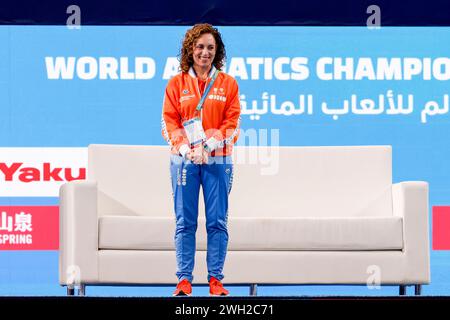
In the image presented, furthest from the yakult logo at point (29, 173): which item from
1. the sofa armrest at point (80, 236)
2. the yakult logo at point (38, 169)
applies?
the sofa armrest at point (80, 236)

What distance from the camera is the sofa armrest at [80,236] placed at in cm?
509

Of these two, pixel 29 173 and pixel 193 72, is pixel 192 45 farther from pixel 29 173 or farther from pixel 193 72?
pixel 29 173

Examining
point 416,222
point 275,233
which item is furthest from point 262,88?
point 416,222

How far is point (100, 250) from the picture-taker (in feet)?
16.9

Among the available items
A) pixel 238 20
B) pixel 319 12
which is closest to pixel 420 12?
pixel 319 12

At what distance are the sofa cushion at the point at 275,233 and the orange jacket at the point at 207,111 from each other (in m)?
1.03

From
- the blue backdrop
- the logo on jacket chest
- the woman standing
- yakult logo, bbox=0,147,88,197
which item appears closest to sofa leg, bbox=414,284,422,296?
the blue backdrop

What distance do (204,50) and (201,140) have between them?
1.40ft

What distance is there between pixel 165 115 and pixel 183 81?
185 mm

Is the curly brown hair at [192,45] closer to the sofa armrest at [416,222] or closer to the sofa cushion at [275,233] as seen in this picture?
the sofa cushion at [275,233]

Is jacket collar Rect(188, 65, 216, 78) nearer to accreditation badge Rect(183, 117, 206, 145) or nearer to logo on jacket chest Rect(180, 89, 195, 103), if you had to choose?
logo on jacket chest Rect(180, 89, 195, 103)

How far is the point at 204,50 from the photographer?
419 cm

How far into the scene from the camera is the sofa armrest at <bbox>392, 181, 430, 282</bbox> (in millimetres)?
5301
